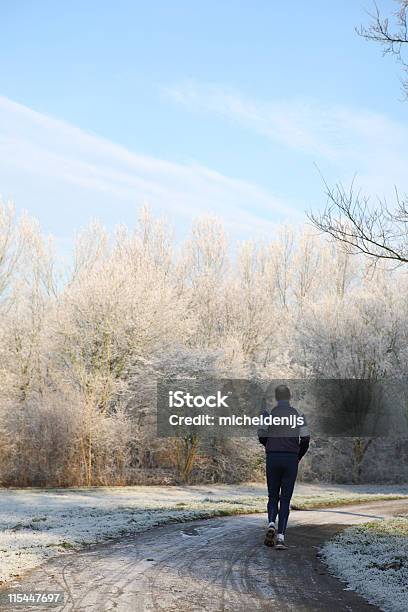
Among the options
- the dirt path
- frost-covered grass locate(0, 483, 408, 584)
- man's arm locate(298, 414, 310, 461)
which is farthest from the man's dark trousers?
frost-covered grass locate(0, 483, 408, 584)

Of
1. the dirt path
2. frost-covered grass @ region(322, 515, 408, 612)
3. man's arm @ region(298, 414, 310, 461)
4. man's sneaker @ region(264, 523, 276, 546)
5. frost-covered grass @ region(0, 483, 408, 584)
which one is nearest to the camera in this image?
the dirt path

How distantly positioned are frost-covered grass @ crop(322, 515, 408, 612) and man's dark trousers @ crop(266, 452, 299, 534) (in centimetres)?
78

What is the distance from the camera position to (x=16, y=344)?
38531 mm

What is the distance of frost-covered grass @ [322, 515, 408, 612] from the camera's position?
6.52 metres

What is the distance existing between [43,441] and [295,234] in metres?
31.9

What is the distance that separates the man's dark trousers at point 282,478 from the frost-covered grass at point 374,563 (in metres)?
0.78

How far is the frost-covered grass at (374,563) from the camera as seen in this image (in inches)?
257

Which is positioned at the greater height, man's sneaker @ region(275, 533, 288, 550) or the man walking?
the man walking

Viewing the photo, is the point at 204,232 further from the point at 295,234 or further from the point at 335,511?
the point at 335,511

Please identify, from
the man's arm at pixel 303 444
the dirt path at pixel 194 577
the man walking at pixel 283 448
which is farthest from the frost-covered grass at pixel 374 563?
the man's arm at pixel 303 444

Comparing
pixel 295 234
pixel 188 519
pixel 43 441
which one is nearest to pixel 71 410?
pixel 43 441

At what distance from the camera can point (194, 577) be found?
23.4 feet

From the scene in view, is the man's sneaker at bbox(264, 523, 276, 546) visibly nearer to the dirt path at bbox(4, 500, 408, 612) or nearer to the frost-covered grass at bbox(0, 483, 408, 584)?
the dirt path at bbox(4, 500, 408, 612)

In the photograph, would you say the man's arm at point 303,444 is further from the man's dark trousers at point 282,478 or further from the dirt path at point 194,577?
the dirt path at point 194,577
